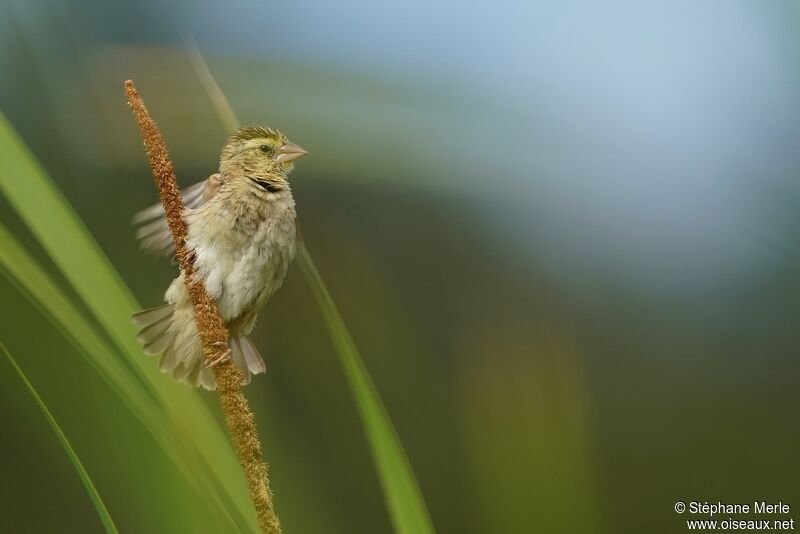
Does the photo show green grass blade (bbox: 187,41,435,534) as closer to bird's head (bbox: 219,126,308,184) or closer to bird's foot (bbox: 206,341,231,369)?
bird's foot (bbox: 206,341,231,369)

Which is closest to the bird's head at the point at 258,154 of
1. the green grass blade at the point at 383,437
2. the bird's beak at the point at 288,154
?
the bird's beak at the point at 288,154

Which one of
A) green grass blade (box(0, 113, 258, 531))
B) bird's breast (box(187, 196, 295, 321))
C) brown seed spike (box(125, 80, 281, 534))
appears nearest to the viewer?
brown seed spike (box(125, 80, 281, 534))

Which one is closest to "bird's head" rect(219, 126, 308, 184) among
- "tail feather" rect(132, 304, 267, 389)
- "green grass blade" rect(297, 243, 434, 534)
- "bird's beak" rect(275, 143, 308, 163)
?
"bird's beak" rect(275, 143, 308, 163)

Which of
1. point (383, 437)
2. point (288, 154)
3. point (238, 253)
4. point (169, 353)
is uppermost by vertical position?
point (288, 154)

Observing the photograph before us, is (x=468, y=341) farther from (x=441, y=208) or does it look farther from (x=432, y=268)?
(x=441, y=208)

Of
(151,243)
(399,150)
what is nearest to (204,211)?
(151,243)

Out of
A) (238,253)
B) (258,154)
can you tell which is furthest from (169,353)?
(258,154)

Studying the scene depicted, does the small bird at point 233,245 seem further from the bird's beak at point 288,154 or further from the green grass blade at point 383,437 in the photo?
the green grass blade at point 383,437

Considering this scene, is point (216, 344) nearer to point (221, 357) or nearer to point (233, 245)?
point (221, 357)
